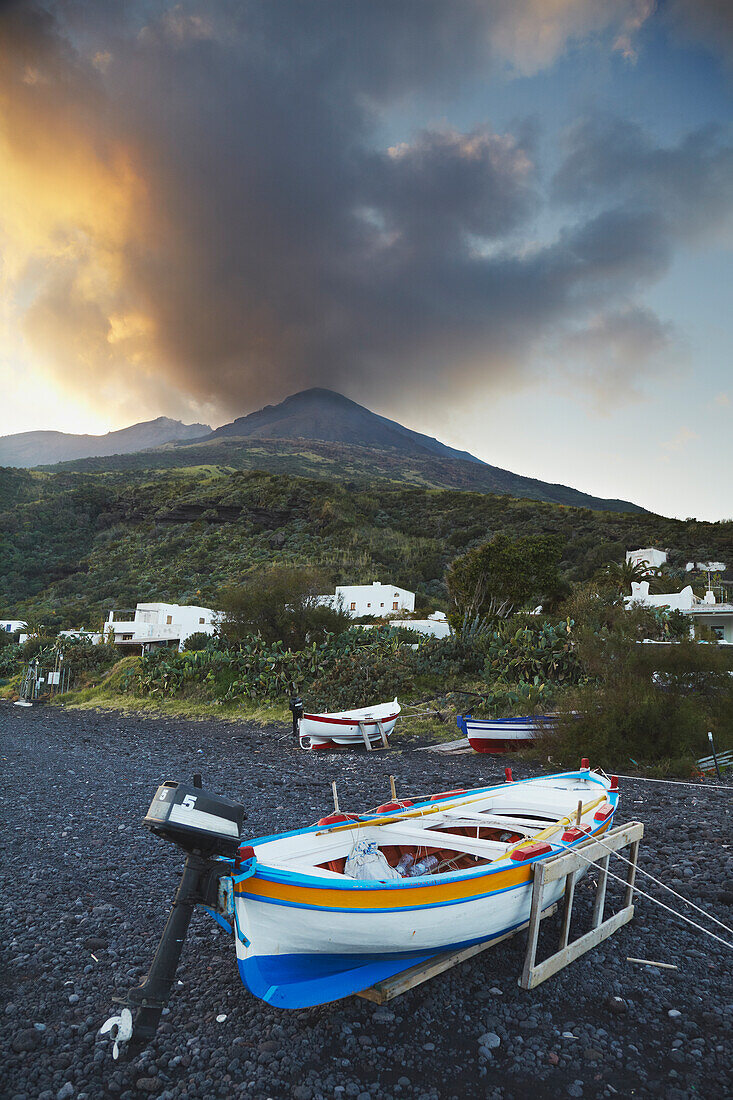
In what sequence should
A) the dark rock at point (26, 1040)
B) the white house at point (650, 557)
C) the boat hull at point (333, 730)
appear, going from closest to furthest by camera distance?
the dark rock at point (26, 1040)
the boat hull at point (333, 730)
the white house at point (650, 557)

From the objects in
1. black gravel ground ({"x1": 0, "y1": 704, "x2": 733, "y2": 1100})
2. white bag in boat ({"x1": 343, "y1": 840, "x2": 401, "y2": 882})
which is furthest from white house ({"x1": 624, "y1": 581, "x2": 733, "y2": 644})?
white bag in boat ({"x1": 343, "y1": 840, "x2": 401, "y2": 882})

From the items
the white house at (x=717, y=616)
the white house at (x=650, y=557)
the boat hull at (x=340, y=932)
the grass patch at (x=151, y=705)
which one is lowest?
the grass patch at (x=151, y=705)

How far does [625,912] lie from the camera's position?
18.3 ft

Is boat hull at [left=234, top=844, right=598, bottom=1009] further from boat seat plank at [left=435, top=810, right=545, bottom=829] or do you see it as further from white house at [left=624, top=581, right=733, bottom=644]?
white house at [left=624, top=581, right=733, bottom=644]

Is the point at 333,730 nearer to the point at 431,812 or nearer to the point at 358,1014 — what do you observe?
the point at 431,812

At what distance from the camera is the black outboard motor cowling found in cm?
383

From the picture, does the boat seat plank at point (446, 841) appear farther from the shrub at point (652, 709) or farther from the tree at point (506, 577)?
the tree at point (506, 577)

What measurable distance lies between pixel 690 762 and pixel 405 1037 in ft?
30.2

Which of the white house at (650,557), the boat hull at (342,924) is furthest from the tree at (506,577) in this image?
the boat hull at (342,924)

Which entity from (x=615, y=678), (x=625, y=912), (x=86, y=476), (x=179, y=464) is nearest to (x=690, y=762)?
(x=615, y=678)

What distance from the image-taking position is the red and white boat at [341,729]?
16.0 meters

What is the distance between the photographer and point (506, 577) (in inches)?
1534

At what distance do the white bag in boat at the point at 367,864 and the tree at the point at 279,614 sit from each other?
20.6m

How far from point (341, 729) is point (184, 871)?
12546mm
